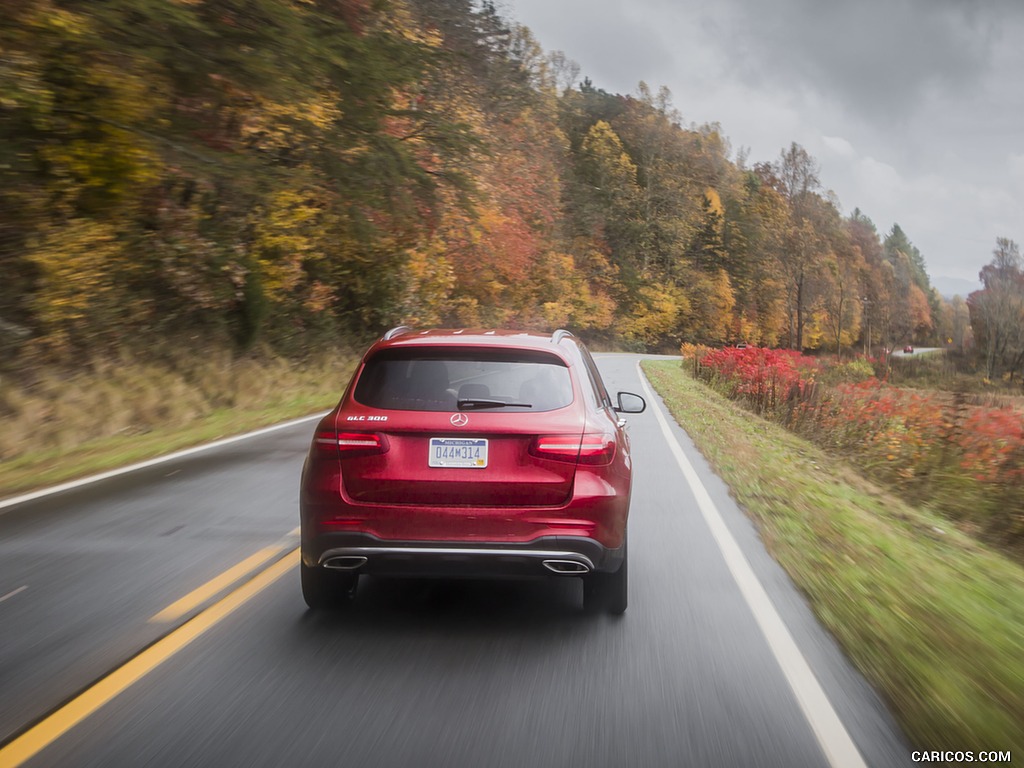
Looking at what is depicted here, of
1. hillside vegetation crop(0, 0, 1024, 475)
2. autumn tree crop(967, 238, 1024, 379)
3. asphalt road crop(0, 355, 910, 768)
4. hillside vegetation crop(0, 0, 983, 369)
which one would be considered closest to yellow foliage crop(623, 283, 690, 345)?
autumn tree crop(967, 238, 1024, 379)

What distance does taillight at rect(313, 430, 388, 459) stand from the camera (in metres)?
4.47

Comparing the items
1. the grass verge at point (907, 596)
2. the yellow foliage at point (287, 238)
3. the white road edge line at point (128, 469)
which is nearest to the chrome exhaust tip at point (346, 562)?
the grass verge at point (907, 596)

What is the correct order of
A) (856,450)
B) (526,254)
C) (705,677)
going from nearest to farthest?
(705,677), (856,450), (526,254)

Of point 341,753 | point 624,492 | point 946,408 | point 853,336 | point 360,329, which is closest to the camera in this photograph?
point 341,753

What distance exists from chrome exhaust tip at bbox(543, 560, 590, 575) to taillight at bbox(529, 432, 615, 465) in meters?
0.50

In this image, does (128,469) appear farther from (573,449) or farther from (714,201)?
(714,201)

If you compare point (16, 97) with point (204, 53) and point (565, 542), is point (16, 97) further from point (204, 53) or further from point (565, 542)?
point (565, 542)

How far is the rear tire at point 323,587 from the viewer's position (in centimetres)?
474

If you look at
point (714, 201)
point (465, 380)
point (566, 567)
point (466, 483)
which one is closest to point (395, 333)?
point (465, 380)

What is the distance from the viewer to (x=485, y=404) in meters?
4.53

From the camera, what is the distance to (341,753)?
3.13 m

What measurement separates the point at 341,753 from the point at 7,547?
440cm

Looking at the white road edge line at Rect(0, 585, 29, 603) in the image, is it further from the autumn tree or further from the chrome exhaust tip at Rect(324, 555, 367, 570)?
the autumn tree

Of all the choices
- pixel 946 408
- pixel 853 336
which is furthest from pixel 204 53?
pixel 853 336
